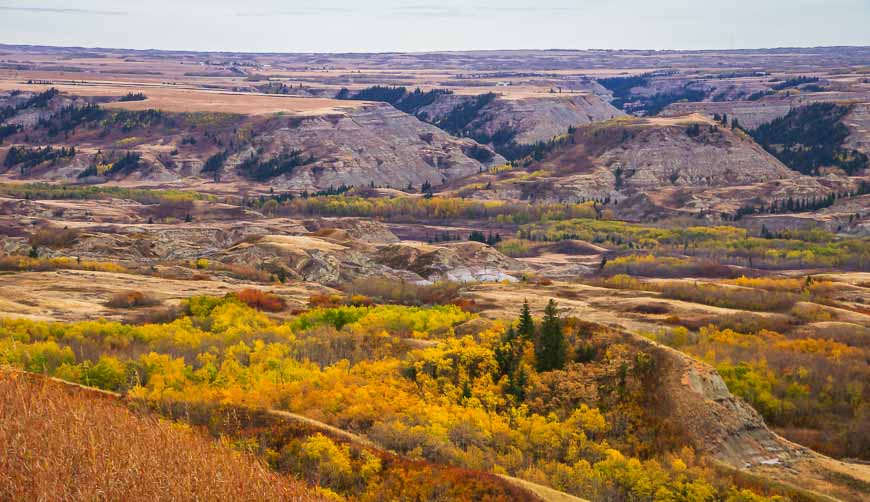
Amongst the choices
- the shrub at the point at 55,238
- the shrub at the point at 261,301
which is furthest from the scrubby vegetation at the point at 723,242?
the shrub at the point at 261,301

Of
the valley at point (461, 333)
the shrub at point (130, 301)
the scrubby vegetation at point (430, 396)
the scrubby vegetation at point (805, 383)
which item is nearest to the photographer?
the valley at point (461, 333)

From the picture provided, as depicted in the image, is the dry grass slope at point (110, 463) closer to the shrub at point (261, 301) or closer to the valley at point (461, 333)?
the valley at point (461, 333)

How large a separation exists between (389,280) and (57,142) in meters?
136

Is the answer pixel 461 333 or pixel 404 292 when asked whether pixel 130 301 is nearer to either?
pixel 404 292

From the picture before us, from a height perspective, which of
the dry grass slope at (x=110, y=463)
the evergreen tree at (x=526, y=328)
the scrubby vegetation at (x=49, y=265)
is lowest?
the scrubby vegetation at (x=49, y=265)

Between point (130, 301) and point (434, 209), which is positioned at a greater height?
point (130, 301)

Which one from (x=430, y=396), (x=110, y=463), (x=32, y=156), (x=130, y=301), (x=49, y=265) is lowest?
(x=32, y=156)

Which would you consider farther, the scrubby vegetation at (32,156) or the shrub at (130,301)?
the scrubby vegetation at (32,156)

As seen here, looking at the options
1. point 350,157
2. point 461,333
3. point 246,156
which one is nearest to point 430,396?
point 461,333

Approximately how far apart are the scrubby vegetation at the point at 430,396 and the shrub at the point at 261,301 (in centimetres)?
1541

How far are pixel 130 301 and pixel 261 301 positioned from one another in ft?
29.3

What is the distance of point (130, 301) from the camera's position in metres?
62.2

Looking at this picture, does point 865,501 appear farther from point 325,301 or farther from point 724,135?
point 724,135

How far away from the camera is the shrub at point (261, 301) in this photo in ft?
201
